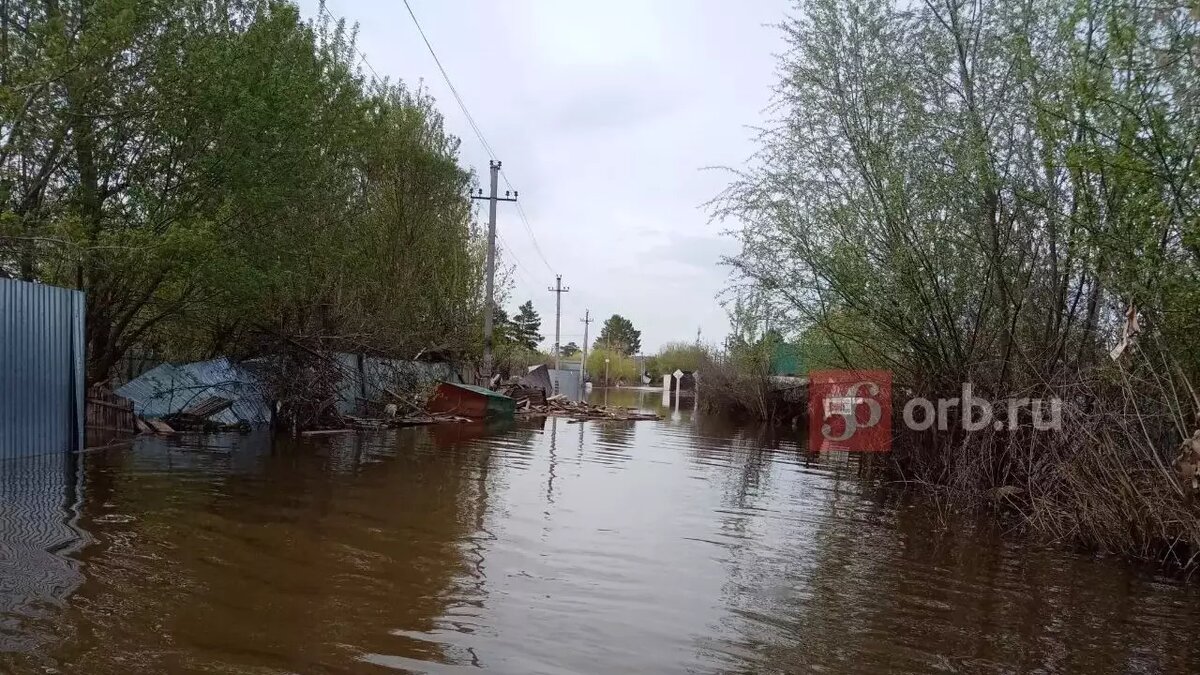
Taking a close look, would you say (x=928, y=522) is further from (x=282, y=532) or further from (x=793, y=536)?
(x=282, y=532)

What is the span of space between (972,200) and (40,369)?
37.1 ft

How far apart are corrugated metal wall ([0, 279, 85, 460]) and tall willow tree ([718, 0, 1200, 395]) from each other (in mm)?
9048

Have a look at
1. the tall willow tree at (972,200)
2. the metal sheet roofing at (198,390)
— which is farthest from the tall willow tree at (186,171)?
the tall willow tree at (972,200)

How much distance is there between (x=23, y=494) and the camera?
24.5 feet

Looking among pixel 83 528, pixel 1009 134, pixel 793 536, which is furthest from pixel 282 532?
pixel 1009 134

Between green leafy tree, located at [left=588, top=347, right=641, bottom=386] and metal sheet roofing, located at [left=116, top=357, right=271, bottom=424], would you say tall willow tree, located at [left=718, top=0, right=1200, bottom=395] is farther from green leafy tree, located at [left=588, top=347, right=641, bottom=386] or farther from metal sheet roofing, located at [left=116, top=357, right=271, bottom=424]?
green leafy tree, located at [left=588, top=347, right=641, bottom=386]

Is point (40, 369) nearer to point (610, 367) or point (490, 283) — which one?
point (490, 283)

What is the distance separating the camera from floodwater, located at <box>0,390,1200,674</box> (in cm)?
431

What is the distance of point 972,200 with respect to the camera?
31.8 ft

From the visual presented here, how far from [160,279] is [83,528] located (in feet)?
22.6

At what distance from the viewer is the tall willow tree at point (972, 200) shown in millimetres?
6961

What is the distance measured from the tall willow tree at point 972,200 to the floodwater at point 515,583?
243cm

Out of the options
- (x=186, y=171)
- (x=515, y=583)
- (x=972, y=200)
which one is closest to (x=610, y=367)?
(x=186, y=171)

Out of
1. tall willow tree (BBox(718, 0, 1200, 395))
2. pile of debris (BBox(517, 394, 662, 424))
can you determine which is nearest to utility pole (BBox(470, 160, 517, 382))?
pile of debris (BBox(517, 394, 662, 424))
